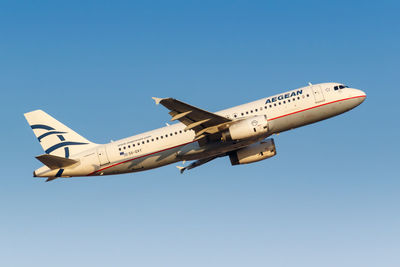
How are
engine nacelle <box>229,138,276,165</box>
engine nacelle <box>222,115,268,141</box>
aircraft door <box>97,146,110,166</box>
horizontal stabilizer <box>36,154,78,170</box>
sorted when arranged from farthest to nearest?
engine nacelle <box>229,138,276,165</box> → aircraft door <box>97,146,110,166</box> → horizontal stabilizer <box>36,154,78,170</box> → engine nacelle <box>222,115,268,141</box>

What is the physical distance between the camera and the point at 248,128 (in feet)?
152

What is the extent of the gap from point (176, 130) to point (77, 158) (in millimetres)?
10253

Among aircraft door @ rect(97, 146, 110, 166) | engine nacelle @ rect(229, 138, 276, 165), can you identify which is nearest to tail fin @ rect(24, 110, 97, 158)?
aircraft door @ rect(97, 146, 110, 166)

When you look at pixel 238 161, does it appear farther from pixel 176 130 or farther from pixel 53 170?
pixel 53 170

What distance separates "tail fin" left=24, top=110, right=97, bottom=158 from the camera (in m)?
52.9

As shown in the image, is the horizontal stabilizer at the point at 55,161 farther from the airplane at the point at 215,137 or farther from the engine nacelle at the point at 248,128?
the engine nacelle at the point at 248,128

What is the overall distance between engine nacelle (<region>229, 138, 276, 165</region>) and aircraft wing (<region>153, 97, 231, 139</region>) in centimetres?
587

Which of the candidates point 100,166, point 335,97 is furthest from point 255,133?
point 100,166

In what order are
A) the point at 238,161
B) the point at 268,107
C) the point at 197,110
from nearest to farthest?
the point at 197,110
the point at 268,107
the point at 238,161

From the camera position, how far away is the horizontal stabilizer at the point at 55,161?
157 ft

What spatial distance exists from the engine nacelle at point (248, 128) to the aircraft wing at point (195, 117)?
104 centimetres

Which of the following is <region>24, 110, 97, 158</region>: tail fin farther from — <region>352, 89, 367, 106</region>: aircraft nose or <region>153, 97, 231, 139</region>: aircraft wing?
<region>352, 89, 367, 106</region>: aircraft nose

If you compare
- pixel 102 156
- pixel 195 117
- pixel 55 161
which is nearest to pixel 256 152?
pixel 195 117

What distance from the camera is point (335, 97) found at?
49.5m
